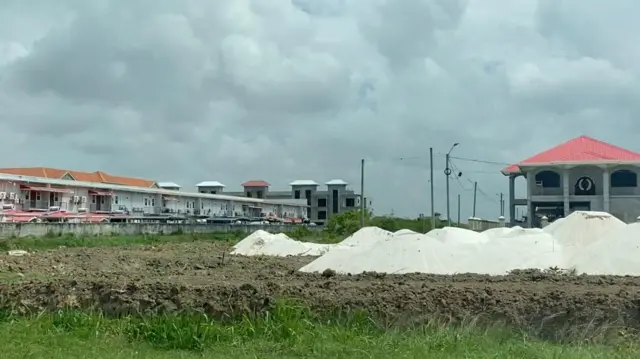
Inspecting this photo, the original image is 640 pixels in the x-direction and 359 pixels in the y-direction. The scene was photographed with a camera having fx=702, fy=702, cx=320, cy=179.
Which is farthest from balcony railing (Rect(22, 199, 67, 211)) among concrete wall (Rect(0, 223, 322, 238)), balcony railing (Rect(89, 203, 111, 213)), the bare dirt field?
the bare dirt field

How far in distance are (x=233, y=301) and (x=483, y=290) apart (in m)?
4.43

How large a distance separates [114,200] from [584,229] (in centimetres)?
4507

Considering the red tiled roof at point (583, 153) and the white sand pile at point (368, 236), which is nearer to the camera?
the white sand pile at point (368, 236)

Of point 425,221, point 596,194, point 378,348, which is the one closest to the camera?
point 378,348

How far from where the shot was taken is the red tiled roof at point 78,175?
59.2 m

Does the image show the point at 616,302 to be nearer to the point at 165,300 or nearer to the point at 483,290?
the point at 483,290

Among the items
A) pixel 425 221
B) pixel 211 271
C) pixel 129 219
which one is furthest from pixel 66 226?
pixel 425 221

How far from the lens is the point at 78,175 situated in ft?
214

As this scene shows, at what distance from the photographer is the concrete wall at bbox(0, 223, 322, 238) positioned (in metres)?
37.2

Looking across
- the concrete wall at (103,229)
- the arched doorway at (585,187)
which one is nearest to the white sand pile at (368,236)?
the concrete wall at (103,229)

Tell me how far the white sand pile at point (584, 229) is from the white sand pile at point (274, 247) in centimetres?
1138

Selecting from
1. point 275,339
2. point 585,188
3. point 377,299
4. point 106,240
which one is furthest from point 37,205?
point 275,339

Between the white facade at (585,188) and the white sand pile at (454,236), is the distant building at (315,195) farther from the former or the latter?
the white sand pile at (454,236)

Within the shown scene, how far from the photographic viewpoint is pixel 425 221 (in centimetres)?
5441
